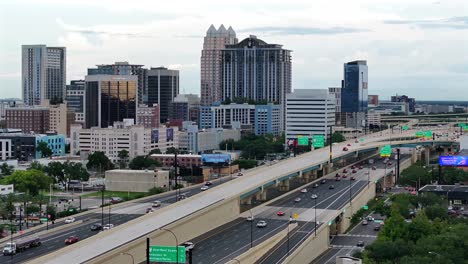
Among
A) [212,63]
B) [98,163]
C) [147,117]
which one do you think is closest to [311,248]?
[98,163]

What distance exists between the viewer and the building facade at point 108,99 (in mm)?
113625

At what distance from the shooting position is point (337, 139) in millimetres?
119125

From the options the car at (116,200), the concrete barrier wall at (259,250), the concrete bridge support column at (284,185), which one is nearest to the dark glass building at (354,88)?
the concrete bridge support column at (284,185)

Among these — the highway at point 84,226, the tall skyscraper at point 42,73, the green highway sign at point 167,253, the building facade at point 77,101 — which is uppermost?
the tall skyscraper at point 42,73

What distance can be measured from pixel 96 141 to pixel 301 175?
36325 mm

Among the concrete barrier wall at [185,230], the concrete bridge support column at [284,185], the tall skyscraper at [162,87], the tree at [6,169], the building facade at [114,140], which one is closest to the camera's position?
the concrete barrier wall at [185,230]

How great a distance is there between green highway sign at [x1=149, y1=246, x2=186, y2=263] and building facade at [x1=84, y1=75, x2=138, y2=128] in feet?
284

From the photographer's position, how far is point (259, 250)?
36.4 meters

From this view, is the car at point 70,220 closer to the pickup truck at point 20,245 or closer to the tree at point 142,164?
the pickup truck at point 20,245

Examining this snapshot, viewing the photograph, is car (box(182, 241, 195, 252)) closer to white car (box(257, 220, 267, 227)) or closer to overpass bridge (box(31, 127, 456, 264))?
overpass bridge (box(31, 127, 456, 264))

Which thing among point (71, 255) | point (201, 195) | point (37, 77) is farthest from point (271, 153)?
point (37, 77)

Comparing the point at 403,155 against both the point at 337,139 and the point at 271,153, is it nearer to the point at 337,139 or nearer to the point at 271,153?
the point at 271,153

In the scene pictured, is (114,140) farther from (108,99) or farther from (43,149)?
(108,99)

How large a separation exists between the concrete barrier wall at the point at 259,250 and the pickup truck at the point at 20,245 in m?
10.5
